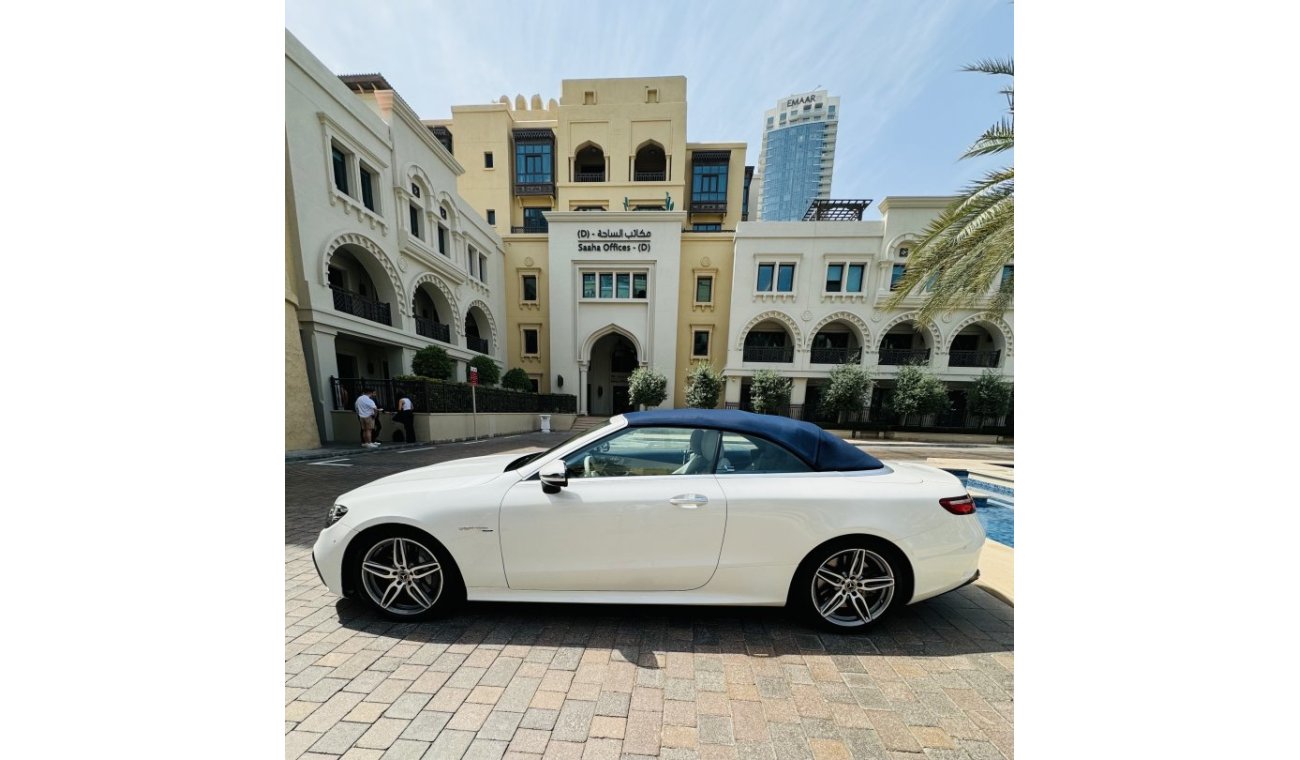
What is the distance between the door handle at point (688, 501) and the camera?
2201 mm

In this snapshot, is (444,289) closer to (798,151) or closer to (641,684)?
(641,684)

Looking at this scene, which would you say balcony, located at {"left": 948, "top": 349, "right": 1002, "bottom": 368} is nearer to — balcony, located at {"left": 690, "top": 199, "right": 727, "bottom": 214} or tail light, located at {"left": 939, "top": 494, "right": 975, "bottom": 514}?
balcony, located at {"left": 690, "top": 199, "right": 727, "bottom": 214}

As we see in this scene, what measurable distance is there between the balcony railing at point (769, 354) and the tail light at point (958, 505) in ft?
53.9

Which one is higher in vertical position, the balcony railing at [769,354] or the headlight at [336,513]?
the balcony railing at [769,354]

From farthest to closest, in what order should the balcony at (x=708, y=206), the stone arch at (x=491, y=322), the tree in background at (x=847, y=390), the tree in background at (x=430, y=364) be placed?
the balcony at (x=708, y=206), the stone arch at (x=491, y=322), the tree in background at (x=847, y=390), the tree in background at (x=430, y=364)

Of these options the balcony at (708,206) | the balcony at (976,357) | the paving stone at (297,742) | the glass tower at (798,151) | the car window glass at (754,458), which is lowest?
the paving stone at (297,742)

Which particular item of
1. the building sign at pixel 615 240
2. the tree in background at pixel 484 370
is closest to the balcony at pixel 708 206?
the building sign at pixel 615 240

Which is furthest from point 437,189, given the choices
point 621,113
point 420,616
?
point 420,616

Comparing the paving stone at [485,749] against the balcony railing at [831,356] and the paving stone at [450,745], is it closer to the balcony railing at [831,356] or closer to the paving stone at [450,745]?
the paving stone at [450,745]

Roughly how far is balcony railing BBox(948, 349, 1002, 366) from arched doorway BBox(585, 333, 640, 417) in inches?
661

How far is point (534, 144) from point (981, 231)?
82.3 feet

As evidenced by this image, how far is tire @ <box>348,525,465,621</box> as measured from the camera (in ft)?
7.63

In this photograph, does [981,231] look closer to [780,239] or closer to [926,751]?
[926,751]

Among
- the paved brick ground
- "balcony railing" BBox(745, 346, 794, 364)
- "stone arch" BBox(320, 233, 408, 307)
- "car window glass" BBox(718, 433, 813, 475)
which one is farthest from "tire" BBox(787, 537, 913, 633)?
"balcony railing" BBox(745, 346, 794, 364)
